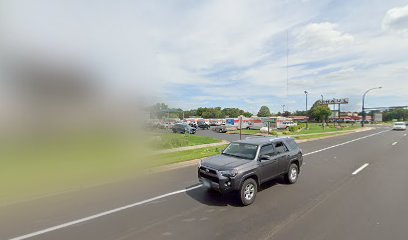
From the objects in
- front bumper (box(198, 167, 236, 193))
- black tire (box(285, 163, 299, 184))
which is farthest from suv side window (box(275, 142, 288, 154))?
front bumper (box(198, 167, 236, 193))

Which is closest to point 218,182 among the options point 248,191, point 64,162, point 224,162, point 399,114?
point 224,162

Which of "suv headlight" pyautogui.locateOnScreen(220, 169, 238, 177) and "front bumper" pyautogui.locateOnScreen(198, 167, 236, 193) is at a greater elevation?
"suv headlight" pyautogui.locateOnScreen(220, 169, 238, 177)

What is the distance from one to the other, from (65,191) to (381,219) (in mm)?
8267

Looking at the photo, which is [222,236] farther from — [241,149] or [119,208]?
[241,149]

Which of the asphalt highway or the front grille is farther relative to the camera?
the front grille

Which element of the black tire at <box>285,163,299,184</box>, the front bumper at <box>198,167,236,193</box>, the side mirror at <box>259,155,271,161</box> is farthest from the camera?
the black tire at <box>285,163,299,184</box>

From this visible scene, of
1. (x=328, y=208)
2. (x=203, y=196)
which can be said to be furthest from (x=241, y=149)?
(x=328, y=208)

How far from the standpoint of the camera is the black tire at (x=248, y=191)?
21.8 ft

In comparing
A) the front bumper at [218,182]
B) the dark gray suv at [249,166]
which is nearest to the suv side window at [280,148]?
the dark gray suv at [249,166]

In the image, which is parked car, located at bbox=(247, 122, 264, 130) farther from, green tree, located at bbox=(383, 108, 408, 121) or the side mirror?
green tree, located at bbox=(383, 108, 408, 121)

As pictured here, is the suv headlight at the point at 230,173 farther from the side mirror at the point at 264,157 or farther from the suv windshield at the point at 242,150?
the side mirror at the point at 264,157

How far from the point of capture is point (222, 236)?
4.96 meters

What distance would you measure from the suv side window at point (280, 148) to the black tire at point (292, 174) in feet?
1.93

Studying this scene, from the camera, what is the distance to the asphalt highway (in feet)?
16.8
